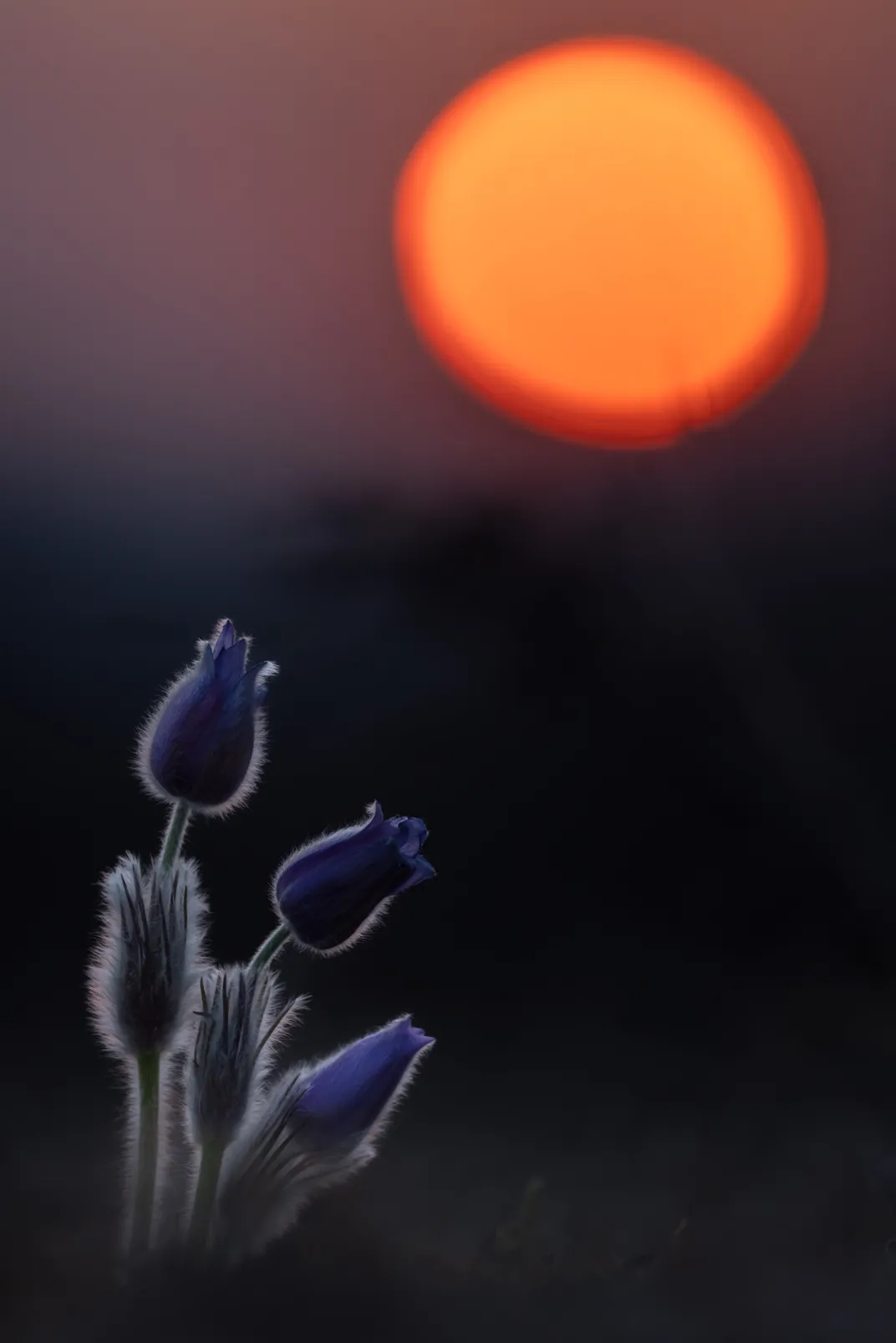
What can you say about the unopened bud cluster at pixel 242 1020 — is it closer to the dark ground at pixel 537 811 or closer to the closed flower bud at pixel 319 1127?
the closed flower bud at pixel 319 1127

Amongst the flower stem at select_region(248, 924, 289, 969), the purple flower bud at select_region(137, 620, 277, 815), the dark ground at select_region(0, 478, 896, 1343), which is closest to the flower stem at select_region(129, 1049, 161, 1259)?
the flower stem at select_region(248, 924, 289, 969)

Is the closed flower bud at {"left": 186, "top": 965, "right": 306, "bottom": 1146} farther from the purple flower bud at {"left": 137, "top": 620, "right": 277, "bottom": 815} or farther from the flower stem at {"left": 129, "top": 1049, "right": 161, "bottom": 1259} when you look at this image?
the purple flower bud at {"left": 137, "top": 620, "right": 277, "bottom": 815}

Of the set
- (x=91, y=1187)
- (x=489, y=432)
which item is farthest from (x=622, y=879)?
(x=91, y=1187)

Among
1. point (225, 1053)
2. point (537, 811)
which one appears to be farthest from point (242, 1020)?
point (537, 811)

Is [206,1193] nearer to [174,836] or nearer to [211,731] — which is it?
[174,836]

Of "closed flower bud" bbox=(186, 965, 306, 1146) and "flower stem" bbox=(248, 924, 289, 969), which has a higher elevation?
"flower stem" bbox=(248, 924, 289, 969)

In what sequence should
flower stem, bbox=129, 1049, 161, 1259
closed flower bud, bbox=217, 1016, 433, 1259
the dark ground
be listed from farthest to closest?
the dark ground, closed flower bud, bbox=217, 1016, 433, 1259, flower stem, bbox=129, 1049, 161, 1259
